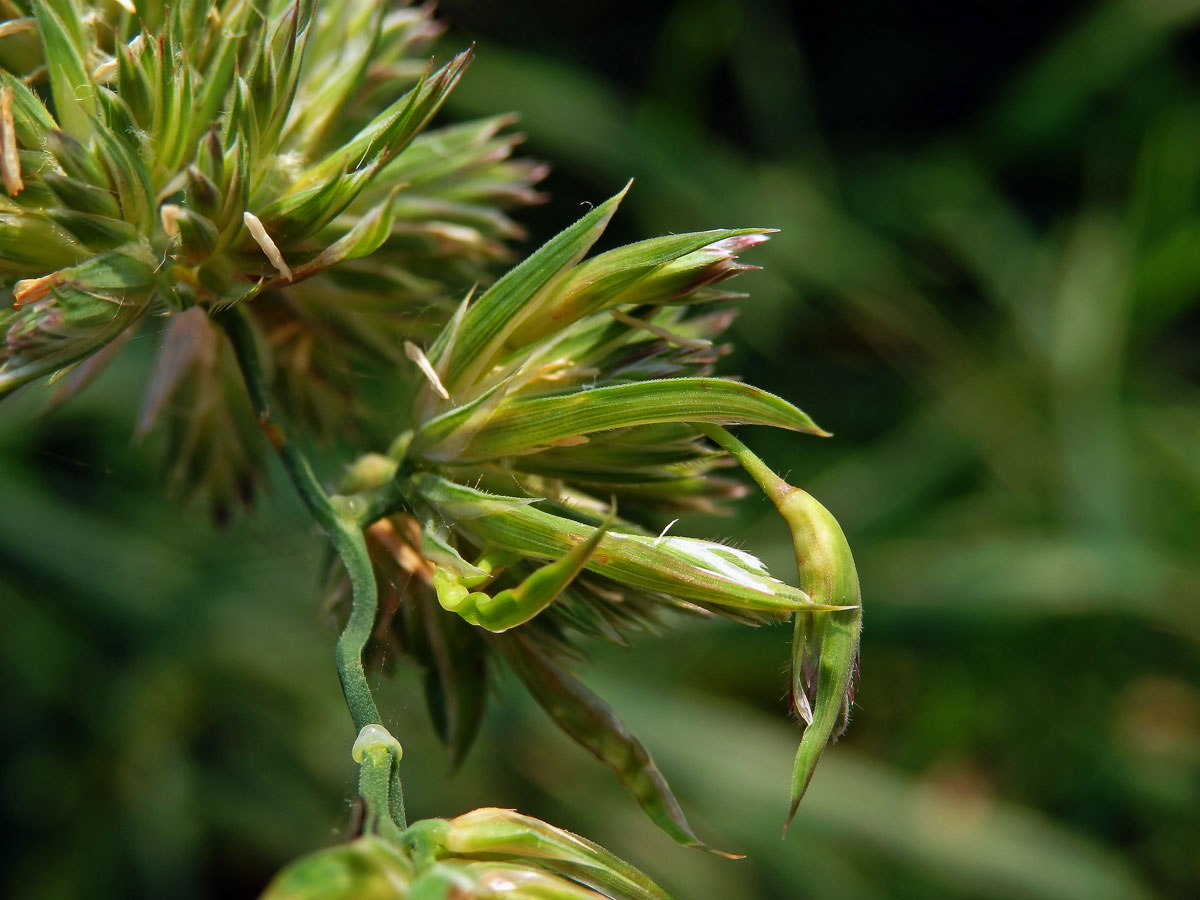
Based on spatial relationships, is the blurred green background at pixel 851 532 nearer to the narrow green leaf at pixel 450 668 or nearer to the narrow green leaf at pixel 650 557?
the narrow green leaf at pixel 450 668

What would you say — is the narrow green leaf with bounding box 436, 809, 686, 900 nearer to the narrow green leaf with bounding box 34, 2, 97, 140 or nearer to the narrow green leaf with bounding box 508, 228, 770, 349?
the narrow green leaf with bounding box 508, 228, 770, 349

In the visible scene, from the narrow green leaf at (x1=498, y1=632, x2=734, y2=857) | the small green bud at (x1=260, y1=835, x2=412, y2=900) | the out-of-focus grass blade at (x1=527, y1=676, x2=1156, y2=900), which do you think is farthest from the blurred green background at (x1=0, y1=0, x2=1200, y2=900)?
the small green bud at (x1=260, y1=835, x2=412, y2=900)

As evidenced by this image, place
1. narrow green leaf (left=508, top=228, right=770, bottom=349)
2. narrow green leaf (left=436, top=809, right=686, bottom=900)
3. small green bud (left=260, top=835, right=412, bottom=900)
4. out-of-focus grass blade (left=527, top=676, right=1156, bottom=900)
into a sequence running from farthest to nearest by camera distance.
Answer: out-of-focus grass blade (left=527, top=676, right=1156, bottom=900)
narrow green leaf (left=508, top=228, right=770, bottom=349)
narrow green leaf (left=436, top=809, right=686, bottom=900)
small green bud (left=260, top=835, right=412, bottom=900)

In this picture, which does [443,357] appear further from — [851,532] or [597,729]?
[851,532]

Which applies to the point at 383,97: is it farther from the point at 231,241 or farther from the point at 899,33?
the point at 899,33

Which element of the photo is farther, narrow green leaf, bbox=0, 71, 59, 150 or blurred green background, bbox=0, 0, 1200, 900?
blurred green background, bbox=0, 0, 1200, 900

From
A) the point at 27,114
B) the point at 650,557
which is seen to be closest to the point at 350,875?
the point at 650,557

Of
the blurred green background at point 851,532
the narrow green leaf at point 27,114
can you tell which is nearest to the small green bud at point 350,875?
the narrow green leaf at point 27,114
